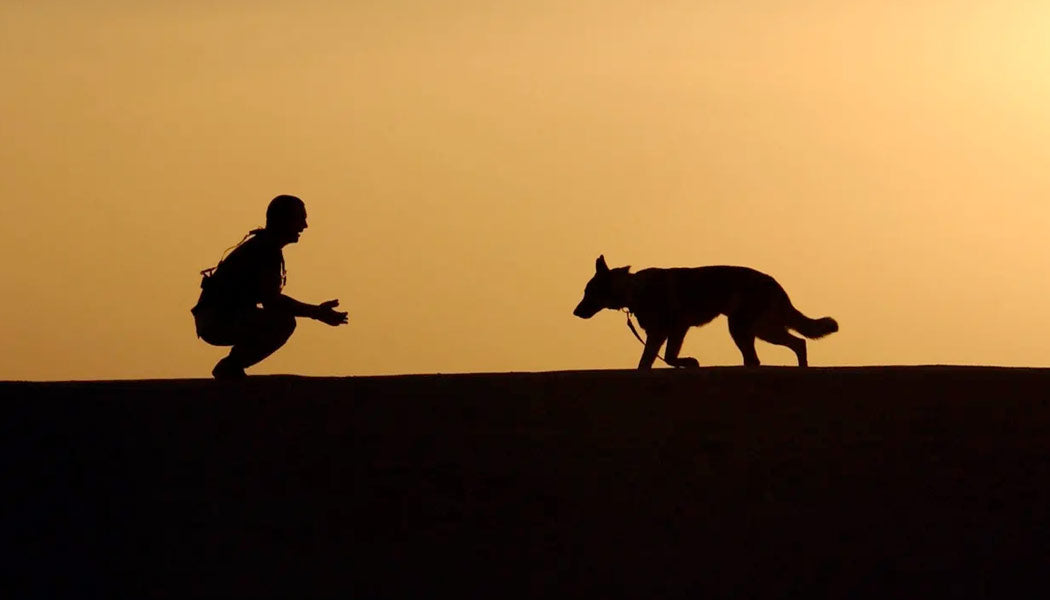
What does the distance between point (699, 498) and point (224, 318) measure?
3.20 m

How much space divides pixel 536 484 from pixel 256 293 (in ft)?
7.83

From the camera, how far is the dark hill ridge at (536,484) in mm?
8039

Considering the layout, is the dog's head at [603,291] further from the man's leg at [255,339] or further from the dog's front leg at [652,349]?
the man's leg at [255,339]

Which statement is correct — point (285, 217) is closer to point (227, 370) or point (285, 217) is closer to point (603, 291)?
point (227, 370)

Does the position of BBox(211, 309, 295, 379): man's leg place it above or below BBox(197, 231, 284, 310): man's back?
below

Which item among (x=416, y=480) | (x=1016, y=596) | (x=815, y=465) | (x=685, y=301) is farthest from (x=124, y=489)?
(x=685, y=301)

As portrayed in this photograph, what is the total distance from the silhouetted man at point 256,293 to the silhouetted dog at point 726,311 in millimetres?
4909

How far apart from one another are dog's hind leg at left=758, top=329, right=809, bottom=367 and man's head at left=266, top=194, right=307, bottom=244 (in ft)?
18.6

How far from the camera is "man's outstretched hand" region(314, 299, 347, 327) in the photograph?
9789 millimetres

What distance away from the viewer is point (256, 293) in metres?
10.0

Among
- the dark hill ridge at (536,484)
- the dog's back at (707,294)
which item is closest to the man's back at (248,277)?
the dark hill ridge at (536,484)

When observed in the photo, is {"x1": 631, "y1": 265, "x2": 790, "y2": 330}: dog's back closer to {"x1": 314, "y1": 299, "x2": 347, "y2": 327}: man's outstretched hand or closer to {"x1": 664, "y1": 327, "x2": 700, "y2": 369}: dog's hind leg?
{"x1": 664, "y1": 327, "x2": 700, "y2": 369}: dog's hind leg

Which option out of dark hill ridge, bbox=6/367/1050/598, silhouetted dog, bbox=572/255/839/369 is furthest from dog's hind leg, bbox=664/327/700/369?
dark hill ridge, bbox=6/367/1050/598

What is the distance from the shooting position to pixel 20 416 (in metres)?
9.27
